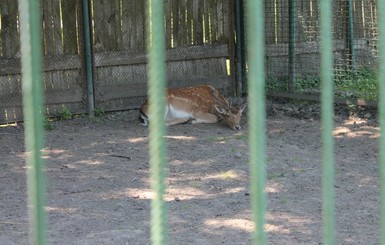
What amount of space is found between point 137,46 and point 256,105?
28.8ft

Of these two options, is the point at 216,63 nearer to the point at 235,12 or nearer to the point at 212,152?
the point at 235,12

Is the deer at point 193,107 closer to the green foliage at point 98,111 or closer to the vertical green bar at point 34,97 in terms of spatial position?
the green foliage at point 98,111

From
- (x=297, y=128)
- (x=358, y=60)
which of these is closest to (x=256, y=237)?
(x=297, y=128)

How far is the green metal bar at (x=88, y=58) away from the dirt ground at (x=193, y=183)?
0.96 feet

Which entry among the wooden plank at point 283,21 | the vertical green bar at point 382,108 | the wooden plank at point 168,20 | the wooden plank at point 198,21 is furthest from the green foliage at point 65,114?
the vertical green bar at point 382,108

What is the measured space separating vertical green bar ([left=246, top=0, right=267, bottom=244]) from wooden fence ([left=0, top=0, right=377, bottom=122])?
7.96 metres

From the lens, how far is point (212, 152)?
799 centimetres

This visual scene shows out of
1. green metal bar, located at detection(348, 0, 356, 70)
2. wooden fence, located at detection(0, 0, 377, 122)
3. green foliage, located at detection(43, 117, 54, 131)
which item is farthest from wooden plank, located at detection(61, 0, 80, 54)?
green metal bar, located at detection(348, 0, 356, 70)

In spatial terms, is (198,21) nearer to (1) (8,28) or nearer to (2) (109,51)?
(2) (109,51)

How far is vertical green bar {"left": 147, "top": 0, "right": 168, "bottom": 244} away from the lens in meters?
1.71

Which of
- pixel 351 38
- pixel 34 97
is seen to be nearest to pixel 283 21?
pixel 351 38

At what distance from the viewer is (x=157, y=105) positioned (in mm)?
1717

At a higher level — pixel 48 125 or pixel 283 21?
pixel 283 21

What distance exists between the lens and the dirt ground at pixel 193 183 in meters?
5.48
